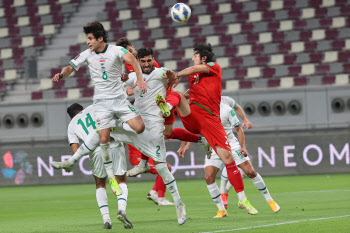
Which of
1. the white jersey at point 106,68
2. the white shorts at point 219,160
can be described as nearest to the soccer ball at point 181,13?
the white shorts at point 219,160

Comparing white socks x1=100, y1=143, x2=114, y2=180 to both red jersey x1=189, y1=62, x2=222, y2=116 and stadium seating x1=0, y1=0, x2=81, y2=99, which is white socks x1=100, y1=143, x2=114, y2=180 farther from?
stadium seating x1=0, y1=0, x2=81, y2=99

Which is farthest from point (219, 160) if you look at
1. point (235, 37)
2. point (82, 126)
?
point (235, 37)

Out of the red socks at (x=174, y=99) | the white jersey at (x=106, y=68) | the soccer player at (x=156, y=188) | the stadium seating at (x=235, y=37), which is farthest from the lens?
the stadium seating at (x=235, y=37)

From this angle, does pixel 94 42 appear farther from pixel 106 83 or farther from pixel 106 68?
pixel 106 83

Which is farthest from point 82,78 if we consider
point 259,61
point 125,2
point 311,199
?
point 311,199

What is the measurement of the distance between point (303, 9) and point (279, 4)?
0.79 m

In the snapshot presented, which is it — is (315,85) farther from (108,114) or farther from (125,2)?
(108,114)

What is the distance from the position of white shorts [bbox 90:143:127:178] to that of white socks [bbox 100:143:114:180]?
0.17m

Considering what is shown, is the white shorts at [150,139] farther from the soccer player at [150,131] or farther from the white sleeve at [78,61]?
the white sleeve at [78,61]

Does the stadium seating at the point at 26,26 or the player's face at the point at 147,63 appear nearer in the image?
the player's face at the point at 147,63

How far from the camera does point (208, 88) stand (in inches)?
367

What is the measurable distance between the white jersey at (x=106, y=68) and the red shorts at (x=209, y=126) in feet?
3.50

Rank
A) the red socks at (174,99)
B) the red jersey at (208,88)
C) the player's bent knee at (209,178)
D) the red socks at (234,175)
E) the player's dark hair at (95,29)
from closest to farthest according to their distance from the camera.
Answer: the player's dark hair at (95,29) → the red socks at (174,99) → the red jersey at (208,88) → the red socks at (234,175) → the player's bent knee at (209,178)

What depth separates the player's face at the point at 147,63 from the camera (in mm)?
8898
